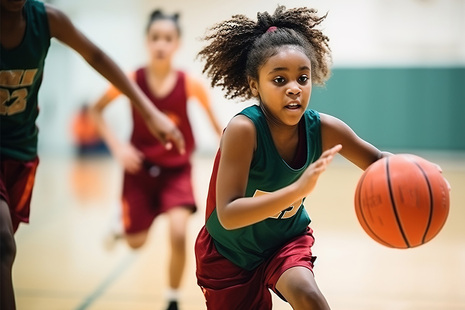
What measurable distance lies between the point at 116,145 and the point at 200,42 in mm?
5015

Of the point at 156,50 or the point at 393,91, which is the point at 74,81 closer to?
the point at 393,91

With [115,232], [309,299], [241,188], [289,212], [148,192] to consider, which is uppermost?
[241,188]

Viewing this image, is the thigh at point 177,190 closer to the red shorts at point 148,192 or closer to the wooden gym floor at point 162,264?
the red shorts at point 148,192

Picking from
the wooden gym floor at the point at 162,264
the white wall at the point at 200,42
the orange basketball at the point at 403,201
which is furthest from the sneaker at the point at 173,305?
the white wall at the point at 200,42

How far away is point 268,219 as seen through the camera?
96.7 inches

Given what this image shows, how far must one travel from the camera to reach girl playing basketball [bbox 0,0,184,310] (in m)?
2.56

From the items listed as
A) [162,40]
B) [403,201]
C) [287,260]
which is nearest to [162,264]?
[162,40]

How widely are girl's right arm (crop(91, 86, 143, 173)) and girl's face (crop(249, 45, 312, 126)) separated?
187 cm

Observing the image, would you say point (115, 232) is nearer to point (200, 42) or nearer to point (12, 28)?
point (12, 28)

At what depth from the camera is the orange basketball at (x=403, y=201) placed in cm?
221

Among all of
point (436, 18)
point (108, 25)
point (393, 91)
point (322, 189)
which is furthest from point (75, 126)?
point (436, 18)

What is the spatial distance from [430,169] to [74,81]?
8121 mm

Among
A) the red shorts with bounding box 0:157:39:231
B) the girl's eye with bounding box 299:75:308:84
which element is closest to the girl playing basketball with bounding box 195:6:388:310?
the girl's eye with bounding box 299:75:308:84

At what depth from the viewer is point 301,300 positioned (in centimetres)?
218
